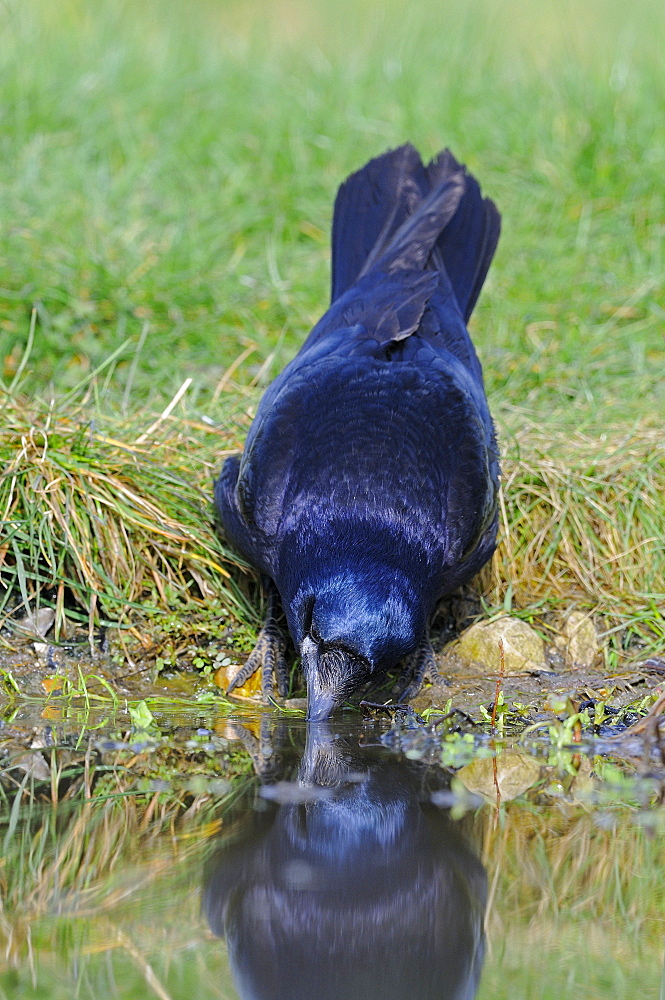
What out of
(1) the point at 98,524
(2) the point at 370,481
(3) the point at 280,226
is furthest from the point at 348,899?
(3) the point at 280,226

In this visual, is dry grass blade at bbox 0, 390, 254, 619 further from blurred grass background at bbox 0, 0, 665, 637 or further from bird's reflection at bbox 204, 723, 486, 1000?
bird's reflection at bbox 204, 723, 486, 1000

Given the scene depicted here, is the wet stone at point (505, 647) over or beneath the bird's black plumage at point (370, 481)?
beneath

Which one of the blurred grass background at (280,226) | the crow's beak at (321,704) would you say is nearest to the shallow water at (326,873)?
the crow's beak at (321,704)

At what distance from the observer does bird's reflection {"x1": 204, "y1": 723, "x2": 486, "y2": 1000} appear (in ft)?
7.30

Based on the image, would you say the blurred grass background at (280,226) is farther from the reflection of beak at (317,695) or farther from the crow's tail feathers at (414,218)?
the reflection of beak at (317,695)

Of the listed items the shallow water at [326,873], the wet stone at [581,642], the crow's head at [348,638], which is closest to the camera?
the shallow water at [326,873]

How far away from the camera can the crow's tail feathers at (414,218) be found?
5207mm

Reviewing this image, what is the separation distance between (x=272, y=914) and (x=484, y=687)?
1.96m

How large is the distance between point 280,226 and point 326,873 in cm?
478

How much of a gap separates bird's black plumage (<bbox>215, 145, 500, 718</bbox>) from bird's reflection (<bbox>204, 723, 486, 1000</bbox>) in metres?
0.78

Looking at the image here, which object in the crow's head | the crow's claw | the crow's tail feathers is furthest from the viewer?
the crow's tail feathers

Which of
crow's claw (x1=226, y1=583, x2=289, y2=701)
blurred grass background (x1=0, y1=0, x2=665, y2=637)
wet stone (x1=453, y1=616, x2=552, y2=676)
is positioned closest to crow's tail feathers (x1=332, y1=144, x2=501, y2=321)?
blurred grass background (x1=0, y1=0, x2=665, y2=637)

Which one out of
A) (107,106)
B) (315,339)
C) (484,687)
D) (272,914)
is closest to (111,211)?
(107,106)

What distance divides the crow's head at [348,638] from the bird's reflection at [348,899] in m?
0.70
